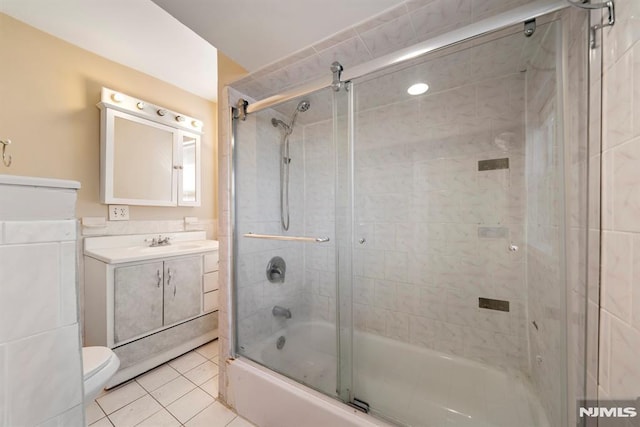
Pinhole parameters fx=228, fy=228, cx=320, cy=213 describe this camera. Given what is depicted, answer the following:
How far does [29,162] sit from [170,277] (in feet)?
3.98

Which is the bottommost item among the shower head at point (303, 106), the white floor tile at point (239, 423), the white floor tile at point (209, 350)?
the white floor tile at point (209, 350)

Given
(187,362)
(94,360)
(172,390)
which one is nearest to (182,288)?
(187,362)

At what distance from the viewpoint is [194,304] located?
6.41 ft

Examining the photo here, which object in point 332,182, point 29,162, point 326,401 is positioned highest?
point 29,162

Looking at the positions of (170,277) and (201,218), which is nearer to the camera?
(170,277)

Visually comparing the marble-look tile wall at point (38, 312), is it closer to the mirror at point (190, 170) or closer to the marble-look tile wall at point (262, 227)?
the marble-look tile wall at point (262, 227)

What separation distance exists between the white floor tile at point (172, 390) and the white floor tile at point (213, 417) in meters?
0.25

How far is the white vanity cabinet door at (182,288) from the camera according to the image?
1789mm

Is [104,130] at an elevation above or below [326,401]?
above

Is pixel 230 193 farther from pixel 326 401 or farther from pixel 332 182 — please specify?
pixel 326 401

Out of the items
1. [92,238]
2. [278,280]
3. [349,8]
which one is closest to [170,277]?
[92,238]

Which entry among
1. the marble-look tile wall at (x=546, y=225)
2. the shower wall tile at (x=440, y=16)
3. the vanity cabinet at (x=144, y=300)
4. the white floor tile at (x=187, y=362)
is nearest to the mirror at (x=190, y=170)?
the vanity cabinet at (x=144, y=300)

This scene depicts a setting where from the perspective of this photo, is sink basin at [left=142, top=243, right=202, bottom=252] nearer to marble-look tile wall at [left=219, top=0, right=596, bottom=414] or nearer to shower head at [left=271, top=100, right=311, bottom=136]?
marble-look tile wall at [left=219, top=0, right=596, bottom=414]

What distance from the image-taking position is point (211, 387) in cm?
155
